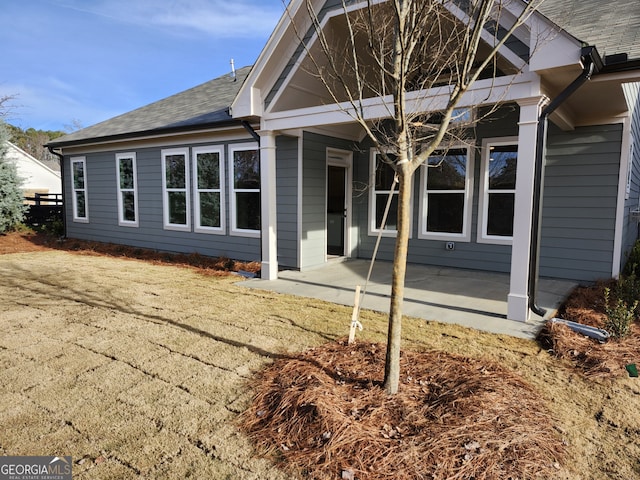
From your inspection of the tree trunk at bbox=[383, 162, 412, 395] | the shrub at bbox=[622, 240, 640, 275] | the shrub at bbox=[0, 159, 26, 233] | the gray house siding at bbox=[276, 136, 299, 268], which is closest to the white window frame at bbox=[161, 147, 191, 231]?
the gray house siding at bbox=[276, 136, 299, 268]

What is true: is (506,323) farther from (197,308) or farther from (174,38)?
(174,38)

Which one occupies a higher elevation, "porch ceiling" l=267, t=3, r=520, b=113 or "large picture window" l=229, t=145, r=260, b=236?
"porch ceiling" l=267, t=3, r=520, b=113

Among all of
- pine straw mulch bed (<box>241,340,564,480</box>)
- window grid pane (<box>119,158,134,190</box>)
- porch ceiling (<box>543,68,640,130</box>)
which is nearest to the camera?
pine straw mulch bed (<box>241,340,564,480</box>)

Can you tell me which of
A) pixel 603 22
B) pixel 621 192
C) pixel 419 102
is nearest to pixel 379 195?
pixel 621 192

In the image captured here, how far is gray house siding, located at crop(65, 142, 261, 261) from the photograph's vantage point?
8703 mm

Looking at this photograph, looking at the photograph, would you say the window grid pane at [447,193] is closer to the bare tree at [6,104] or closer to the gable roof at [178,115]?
the gable roof at [178,115]

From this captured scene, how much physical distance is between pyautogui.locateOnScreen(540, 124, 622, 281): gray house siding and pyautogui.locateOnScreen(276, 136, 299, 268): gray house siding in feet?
14.1

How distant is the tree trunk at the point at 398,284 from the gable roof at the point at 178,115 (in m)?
5.63

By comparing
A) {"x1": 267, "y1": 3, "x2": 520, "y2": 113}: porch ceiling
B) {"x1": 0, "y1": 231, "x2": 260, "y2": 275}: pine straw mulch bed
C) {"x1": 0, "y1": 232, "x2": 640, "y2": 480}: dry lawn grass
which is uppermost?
{"x1": 267, "y1": 3, "x2": 520, "y2": 113}: porch ceiling

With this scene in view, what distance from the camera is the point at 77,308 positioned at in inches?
204

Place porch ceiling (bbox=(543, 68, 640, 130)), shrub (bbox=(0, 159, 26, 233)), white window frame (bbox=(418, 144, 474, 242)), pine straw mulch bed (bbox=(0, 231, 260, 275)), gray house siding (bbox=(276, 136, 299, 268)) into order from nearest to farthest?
porch ceiling (bbox=(543, 68, 640, 130)) → white window frame (bbox=(418, 144, 474, 242)) → gray house siding (bbox=(276, 136, 299, 268)) → pine straw mulch bed (bbox=(0, 231, 260, 275)) → shrub (bbox=(0, 159, 26, 233))

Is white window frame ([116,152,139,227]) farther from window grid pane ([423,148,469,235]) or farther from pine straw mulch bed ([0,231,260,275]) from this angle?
window grid pane ([423,148,469,235])

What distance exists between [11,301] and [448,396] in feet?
19.2

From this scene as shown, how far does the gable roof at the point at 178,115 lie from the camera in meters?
8.61
